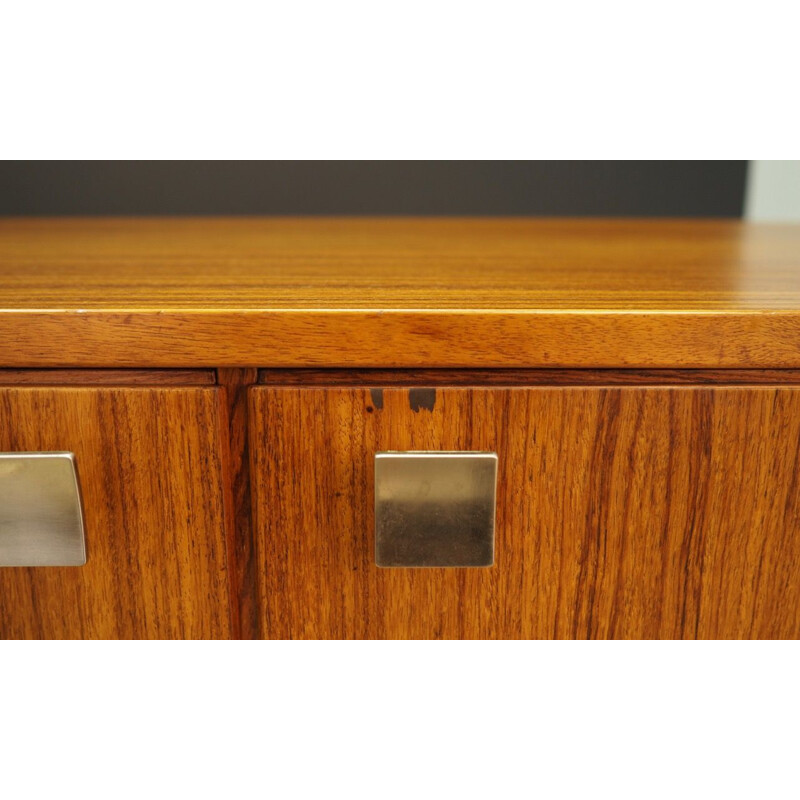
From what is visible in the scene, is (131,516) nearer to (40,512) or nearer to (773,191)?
(40,512)

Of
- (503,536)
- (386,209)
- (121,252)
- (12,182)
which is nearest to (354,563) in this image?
(503,536)

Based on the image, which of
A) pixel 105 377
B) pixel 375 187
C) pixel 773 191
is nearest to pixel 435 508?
pixel 105 377

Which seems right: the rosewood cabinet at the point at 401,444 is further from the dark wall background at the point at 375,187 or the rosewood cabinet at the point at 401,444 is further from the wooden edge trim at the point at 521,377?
the dark wall background at the point at 375,187

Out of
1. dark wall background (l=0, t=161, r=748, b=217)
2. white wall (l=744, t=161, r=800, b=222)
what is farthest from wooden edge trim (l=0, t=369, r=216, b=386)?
white wall (l=744, t=161, r=800, b=222)

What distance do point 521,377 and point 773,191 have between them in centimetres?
52

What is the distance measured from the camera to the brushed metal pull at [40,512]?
28 centimetres

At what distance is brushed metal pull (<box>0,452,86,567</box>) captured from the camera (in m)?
0.28

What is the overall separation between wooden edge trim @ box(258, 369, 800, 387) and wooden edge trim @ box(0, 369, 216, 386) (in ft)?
0.09

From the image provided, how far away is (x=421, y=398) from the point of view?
11.1 inches

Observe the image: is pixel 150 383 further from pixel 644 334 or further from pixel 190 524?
pixel 644 334

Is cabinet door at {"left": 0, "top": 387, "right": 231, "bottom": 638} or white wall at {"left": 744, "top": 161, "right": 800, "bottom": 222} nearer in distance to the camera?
cabinet door at {"left": 0, "top": 387, "right": 231, "bottom": 638}

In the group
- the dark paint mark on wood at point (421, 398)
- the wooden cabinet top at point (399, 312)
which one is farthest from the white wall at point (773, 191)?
the dark paint mark on wood at point (421, 398)

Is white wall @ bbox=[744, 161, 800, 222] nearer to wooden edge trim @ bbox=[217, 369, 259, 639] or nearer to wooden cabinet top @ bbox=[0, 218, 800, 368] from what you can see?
wooden cabinet top @ bbox=[0, 218, 800, 368]

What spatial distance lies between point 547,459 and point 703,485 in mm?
65
